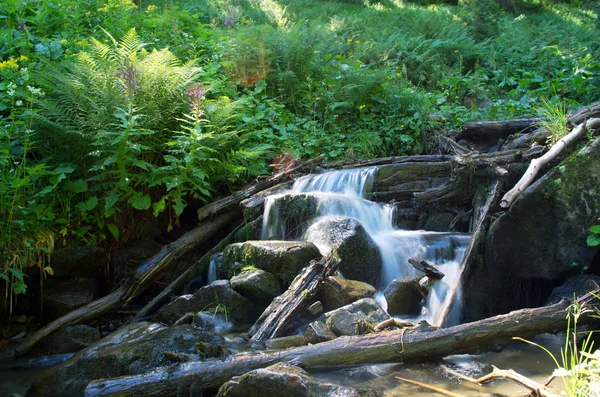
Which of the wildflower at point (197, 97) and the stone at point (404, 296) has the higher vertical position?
the wildflower at point (197, 97)

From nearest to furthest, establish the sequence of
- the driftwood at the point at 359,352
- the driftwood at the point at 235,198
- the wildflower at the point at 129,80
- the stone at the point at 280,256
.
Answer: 1. the driftwood at the point at 359,352
2. the stone at the point at 280,256
3. the wildflower at the point at 129,80
4. the driftwood at the point at 235,198

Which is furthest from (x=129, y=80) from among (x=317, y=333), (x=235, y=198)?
(x=317, y=333)

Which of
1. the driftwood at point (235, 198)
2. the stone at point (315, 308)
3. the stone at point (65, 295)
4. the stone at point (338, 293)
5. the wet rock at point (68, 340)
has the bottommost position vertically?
the wet rock at point (68, 340)

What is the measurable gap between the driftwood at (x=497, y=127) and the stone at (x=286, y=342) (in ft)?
16.1

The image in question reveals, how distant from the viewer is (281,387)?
10.8 feet

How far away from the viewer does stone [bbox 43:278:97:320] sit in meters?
5.95

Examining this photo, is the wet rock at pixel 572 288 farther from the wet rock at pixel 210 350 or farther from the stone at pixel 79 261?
the stone at pixel 79 261

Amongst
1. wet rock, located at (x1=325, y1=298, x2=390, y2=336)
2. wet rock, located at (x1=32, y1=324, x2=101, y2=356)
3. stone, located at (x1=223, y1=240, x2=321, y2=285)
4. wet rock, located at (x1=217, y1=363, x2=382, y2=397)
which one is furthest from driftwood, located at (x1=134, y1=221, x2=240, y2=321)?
wet rock, located at (x1=217, y1=363, x2=382, y2=397)

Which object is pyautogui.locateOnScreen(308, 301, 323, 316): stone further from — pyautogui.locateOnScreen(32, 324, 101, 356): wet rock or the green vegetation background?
Result: pyautogui.locateOnScreen(32, 324, 101, 356): wet rock

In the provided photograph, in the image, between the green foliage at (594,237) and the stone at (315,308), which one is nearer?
the stone at (315,308)

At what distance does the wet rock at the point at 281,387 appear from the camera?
Answer: 10.7 ft

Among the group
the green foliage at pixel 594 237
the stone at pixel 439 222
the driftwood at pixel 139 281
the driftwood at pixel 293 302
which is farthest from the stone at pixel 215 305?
the green foliage at pixel 594 237

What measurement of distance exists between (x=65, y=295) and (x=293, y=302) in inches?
114

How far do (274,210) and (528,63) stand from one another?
9173 millimetres
